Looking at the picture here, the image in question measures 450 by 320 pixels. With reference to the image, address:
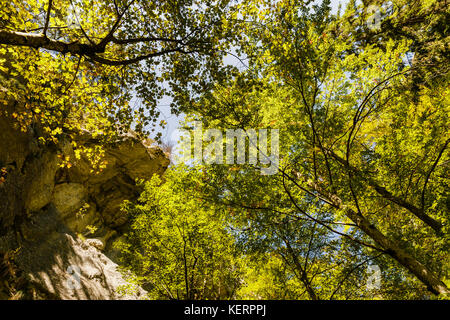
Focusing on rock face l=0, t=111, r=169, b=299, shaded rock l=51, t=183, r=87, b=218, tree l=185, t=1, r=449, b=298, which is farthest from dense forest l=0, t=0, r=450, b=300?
shaded rock l=51, t=183, r=87, b=218

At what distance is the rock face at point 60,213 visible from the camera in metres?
7.09

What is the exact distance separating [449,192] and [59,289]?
13304 millimetres

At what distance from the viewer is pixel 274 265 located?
7.47 m

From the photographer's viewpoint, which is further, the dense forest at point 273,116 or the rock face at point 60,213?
the rock face at point 60,213

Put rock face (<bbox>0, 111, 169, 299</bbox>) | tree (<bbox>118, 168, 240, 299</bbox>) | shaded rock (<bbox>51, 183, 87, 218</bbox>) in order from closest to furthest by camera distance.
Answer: rock face (<bbox>0, 111, 169, 299</bbox>), tree (<bbox>118, 168, 240, 299</bbox>), shaded rock (<bbox>51, 183, 87, 218</bbox>)

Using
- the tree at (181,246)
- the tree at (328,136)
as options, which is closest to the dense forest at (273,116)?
the tree at (328,136)

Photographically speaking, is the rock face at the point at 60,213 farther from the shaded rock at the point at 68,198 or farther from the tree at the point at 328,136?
the tree at the point at 328,136

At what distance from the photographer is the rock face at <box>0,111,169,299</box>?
709cm

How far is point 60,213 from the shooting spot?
40.6 feet

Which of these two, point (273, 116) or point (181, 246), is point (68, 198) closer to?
point (181, 246)

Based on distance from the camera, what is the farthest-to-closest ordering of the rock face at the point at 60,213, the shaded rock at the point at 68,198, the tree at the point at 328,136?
the shaded rock at the point at 68,198, the rock face at the point at 60,213, the tree at the point at 328,136

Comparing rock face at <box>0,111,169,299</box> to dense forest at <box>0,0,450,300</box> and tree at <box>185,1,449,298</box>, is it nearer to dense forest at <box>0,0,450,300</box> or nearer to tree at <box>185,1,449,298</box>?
dense forest at <box>0,0,450,300</box>

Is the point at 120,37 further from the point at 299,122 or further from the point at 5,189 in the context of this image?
the point at 5,189

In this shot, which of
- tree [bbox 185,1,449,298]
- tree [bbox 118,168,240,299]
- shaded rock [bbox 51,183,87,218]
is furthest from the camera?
shaded rock [bbox 51,183,87,218]
